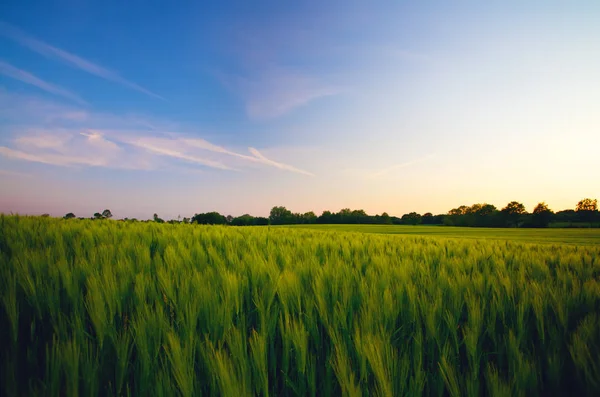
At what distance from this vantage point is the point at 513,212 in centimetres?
6850

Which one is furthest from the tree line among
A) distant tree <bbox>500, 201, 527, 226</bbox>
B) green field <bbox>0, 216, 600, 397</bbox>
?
green field <bbox>0, 216, 600, 397</bbox>

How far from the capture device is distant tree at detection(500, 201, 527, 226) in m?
56.9

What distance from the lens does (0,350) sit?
988 mm

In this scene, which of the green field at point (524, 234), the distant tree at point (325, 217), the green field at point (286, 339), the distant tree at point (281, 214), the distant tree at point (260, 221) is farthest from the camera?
the distant tree at point (281, 214)

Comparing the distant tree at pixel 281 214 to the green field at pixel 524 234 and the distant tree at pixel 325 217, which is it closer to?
the distant tree at pixel 325 217

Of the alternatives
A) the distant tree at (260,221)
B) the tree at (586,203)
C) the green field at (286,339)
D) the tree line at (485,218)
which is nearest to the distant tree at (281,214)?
the tree line at (485,218)

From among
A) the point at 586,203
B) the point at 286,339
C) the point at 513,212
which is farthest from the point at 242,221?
the point at 586,203

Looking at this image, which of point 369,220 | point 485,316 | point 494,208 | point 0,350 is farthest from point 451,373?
point 494,208

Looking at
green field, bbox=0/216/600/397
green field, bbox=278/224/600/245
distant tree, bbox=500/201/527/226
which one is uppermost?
distant tree, bbox=500/201/527/226

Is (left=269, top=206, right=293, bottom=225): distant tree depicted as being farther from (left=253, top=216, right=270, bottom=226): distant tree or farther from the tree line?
(left=253, top=216, right=270, bottom=226): distant tree

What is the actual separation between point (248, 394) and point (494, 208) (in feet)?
307

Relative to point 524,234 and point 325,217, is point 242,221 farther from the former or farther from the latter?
point 524,234

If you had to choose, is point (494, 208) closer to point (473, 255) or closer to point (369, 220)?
point (369, 220)

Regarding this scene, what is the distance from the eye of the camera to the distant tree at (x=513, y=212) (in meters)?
56.9
